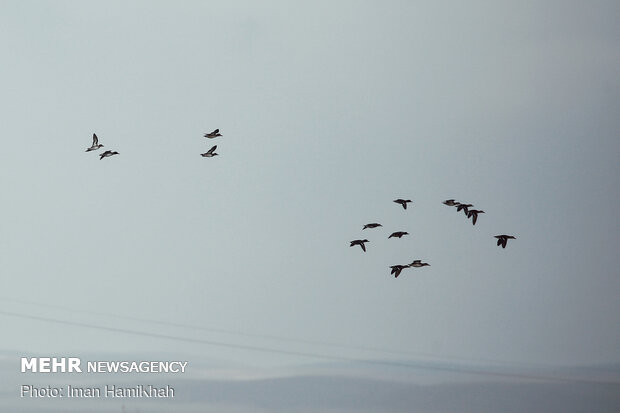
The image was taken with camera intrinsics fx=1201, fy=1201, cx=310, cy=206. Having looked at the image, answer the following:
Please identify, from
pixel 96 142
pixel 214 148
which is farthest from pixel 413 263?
pixel 96 142

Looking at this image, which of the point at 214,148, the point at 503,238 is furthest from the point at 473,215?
the point at 214,148

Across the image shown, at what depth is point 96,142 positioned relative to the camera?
120 m

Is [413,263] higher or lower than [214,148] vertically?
lower

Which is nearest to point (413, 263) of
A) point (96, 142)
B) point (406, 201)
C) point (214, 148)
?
point (406, 201)

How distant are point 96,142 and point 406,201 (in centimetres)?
3311

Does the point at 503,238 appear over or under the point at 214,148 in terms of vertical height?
under

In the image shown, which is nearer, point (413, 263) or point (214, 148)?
point (214, 148)

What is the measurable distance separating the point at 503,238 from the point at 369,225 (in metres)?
14.0

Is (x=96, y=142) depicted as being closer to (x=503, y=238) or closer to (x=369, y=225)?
(x=369, y=225)

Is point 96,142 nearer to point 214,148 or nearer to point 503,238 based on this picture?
point 214,148

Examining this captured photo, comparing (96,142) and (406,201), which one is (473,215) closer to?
(406,201)

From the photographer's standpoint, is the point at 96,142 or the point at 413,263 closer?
the point at 96,142

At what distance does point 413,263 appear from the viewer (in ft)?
430

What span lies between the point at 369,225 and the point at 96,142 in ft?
96.3
